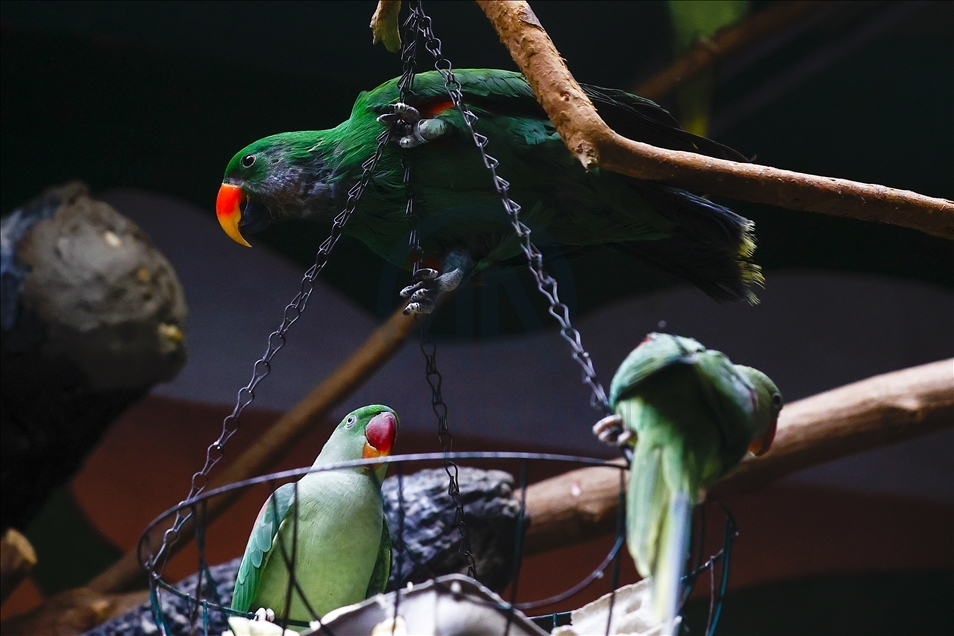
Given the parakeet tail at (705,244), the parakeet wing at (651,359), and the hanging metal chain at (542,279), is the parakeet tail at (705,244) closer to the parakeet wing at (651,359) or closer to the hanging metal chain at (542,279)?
the hanging metal chain at (542,279)

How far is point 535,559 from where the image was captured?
2146mm

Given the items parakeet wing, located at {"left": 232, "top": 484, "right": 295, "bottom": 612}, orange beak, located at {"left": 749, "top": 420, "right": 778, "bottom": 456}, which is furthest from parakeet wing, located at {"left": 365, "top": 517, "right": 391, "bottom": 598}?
orange beak, located at {"left": 749, "top": 420, "right": 778, "bottom": 456}

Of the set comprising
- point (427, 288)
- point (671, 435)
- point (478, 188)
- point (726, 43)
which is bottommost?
point (671, 435)

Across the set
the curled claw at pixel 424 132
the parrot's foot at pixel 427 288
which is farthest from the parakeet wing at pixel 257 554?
the curled claw at pixel 424 132

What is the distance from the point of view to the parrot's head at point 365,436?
1.19 m

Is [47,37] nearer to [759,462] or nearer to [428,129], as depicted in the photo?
[428,129]

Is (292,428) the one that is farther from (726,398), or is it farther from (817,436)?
(726,398)

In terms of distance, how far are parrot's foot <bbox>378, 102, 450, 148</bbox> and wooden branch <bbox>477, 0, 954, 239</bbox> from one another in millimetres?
139

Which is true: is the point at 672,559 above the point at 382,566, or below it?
above

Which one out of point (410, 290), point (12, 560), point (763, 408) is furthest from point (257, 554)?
point (12, 560)

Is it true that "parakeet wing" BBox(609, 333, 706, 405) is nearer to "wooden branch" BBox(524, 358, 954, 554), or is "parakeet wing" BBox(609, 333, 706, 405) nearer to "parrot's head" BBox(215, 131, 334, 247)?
"parrot's head" BBox(215, 131, 334, 247)

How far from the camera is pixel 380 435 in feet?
3.91

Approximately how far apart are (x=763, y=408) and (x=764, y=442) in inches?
2.7

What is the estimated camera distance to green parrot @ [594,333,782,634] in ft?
2.11
